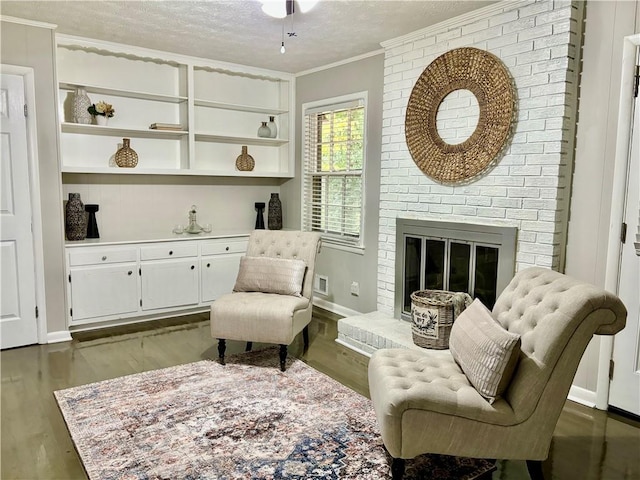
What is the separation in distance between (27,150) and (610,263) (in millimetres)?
4111

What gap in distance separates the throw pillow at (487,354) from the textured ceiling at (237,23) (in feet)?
A: 7.02

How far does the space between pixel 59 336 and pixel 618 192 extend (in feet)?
13.6

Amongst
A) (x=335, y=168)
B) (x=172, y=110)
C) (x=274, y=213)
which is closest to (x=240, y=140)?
(x=172, y=110)

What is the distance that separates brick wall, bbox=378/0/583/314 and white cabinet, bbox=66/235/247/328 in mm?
2213

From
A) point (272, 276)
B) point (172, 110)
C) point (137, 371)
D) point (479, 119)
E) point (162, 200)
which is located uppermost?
point (172, 110)

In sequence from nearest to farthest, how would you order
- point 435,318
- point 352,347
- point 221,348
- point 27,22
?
1. point 435,318
2. point 221,348
3. point 27,22
4. point 352,347

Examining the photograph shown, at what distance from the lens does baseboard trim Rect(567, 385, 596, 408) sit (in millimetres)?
2828

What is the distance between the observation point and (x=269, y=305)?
10.7ft

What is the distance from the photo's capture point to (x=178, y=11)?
323 centimetres

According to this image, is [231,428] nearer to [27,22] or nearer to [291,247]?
[291,247]

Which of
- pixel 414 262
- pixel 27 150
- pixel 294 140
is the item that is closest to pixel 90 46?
pixel 27 150

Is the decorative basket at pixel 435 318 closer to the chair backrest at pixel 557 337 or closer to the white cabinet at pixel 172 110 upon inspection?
the chair backrest at pixel 557 337

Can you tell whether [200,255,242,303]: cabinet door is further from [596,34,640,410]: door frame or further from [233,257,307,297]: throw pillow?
[596,34,640,410]: door frame

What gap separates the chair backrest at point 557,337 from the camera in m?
1.81
